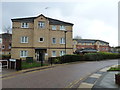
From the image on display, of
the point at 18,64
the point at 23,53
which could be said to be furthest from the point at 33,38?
the point at 18,64

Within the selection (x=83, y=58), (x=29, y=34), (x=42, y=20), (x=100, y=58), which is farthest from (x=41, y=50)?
(x=100, y=58)

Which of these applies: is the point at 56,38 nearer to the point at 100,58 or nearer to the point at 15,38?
the point at 15,38

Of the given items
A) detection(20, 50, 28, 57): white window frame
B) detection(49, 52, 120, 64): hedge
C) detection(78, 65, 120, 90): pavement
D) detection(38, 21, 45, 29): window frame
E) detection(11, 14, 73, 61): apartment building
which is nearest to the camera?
detection(78, 65, 120, 90): pavement

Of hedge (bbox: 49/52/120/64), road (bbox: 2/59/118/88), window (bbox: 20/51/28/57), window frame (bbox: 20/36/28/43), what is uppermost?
window frame (bbox: 20/36/28/43)

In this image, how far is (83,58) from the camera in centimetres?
2656

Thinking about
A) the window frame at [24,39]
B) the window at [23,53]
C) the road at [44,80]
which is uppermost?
the window frame at [24,39]

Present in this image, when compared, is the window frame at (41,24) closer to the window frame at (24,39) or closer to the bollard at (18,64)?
the window frame at (24,39)

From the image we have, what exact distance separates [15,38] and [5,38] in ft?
105

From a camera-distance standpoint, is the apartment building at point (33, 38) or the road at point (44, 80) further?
the apartment building at point (33, 38)

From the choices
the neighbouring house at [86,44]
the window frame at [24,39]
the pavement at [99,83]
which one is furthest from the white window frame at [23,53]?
the neighbouring house at [86,44]

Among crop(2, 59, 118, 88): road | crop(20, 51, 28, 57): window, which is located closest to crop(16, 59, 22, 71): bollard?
crop(2, 59, 118, 88): road

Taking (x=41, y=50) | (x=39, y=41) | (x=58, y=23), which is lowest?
(x=41, y=50)

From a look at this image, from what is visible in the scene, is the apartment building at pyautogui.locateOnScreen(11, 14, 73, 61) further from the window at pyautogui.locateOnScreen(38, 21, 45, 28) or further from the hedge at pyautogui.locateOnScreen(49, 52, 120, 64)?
the hedge at pyautogui.locateOnScreen(49, 52, 120, 64)

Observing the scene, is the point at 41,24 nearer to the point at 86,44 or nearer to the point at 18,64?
the point at 18,64
